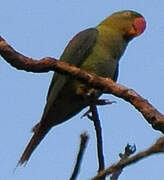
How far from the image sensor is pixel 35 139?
138 inches

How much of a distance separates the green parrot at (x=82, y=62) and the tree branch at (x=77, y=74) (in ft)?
5.58

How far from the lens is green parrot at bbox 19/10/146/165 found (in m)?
3.76

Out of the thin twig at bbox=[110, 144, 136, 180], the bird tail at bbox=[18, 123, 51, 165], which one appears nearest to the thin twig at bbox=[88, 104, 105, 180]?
the thin twig at bbox=[110, 144, 136, 180]

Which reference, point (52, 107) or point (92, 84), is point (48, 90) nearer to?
point (52, 107)

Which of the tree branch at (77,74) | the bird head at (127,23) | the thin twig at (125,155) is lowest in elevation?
the thin twig at (125,155)

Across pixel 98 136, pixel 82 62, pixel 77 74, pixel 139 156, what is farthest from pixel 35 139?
pixel 139 156

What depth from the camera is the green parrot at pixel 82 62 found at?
376cm

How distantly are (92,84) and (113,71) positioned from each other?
7.32ft

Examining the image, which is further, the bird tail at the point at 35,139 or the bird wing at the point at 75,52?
the bird wing at the point at 75,52

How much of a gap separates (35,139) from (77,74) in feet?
5.92

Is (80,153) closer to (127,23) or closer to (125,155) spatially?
(125,155)

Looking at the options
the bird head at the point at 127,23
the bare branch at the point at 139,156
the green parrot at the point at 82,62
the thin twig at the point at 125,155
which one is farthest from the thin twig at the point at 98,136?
the bird head at the point at 127,23

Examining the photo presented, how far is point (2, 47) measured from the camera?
1.62 meters

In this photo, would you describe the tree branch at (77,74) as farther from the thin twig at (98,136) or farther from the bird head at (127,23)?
the bird head at (127,23)
